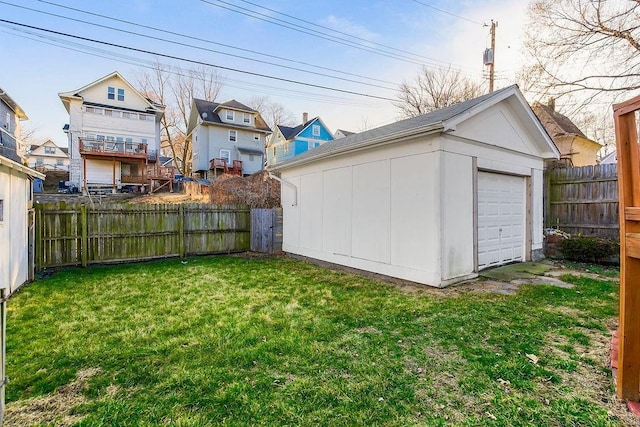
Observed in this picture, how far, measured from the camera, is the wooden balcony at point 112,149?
2067 cm

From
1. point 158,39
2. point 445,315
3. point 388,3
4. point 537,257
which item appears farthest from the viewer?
point 388,3

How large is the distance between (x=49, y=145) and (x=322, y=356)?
171 ft

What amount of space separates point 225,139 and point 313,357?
85.6 ft

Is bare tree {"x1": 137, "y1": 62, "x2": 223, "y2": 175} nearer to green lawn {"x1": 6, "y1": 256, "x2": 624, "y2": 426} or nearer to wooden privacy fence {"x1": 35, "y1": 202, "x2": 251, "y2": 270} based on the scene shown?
wooden privacy fence {"x1": 35, "y1": 202, "x2": 251, "y2": 270}

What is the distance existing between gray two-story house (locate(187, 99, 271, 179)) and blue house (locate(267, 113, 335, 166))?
1.70m

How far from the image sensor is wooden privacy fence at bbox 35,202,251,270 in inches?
300

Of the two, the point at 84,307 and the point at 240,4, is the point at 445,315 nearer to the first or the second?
the point at 84,307

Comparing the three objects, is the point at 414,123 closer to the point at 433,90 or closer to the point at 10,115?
the point at 433,90

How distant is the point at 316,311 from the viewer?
179 inches

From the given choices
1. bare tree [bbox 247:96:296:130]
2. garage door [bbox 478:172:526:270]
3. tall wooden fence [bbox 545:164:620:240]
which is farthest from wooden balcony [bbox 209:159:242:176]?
garage door [bbox 478:172:526:270]

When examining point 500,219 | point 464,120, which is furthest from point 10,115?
point 500,219

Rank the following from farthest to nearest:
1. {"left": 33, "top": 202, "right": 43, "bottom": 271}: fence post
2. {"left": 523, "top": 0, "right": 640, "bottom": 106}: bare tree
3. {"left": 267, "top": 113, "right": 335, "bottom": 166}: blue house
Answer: {"left": 267, "top": 113, "right": 335, "bottom": 166}: blue house < {"left": 523, "top": 0, "right": 640, "bottom": 106}: bare tree < {"left": 33, "top": 202, "right": 43, "bottom": 271}: fence post

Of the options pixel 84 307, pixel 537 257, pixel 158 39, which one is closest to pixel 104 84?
pixel 158 39

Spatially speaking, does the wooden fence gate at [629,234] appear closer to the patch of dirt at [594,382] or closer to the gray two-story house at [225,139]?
the patch of dirt at [594,382]
